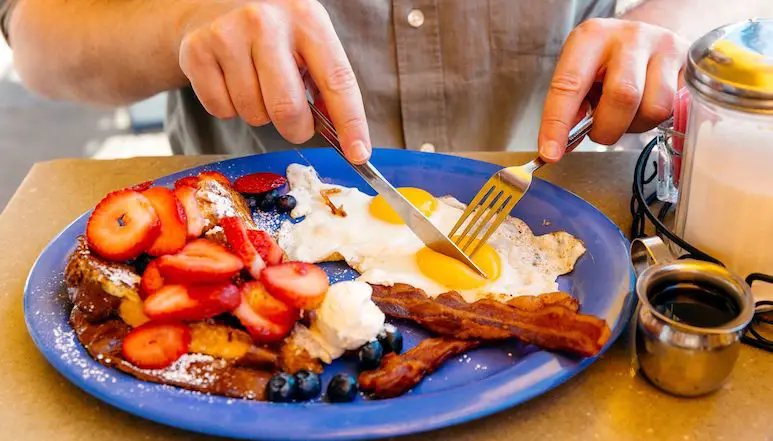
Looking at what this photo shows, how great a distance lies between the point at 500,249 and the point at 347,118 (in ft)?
1.28

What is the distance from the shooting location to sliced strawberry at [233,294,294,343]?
123 cm

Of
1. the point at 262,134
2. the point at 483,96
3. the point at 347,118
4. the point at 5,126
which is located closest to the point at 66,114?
the point at 5,126

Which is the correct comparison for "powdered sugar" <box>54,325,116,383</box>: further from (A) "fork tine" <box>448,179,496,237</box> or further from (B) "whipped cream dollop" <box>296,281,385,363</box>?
(A) "fork tine" <box>448,179,496,237</box>

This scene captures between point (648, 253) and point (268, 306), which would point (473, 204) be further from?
point (268, 306)

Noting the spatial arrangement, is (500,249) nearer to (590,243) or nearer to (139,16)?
(590,243)

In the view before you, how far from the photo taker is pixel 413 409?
1.07 meters

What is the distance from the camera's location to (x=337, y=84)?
1.41 m

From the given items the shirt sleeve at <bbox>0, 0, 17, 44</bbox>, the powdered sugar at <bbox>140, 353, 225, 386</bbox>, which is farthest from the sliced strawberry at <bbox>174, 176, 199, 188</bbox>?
the shirt sleeve at <bbox>0, 0, 17, 44</bbox>

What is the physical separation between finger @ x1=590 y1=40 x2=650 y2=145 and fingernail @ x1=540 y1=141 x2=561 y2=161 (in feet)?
0.44

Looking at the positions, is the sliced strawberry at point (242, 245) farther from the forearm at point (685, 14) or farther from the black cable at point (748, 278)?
the forearm at point (685, 14)

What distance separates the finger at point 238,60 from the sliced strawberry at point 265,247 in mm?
253

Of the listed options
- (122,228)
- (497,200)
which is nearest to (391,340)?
(497,200)

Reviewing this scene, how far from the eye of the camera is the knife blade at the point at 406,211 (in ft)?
4.70

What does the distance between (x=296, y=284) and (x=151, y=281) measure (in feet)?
0.79
